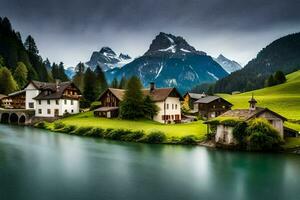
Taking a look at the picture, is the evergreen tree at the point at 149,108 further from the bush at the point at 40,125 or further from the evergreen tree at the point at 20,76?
the evergreen tree at the point at 20,76

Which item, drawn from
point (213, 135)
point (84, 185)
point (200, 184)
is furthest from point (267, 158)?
point (84, 185)

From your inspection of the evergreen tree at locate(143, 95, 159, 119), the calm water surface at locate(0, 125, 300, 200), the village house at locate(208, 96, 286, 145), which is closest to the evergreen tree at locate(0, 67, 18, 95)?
the evergreen tree at locate(143, 95, 159, 119)

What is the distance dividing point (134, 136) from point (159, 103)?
22294 mm

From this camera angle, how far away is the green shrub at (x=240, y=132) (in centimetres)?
4603

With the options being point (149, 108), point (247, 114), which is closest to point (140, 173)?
point (247, 114)

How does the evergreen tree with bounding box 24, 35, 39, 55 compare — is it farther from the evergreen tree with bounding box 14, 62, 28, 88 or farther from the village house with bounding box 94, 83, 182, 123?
the village house with bounding box 94, 83, 182, 123

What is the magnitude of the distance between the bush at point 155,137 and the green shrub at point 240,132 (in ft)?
37.8

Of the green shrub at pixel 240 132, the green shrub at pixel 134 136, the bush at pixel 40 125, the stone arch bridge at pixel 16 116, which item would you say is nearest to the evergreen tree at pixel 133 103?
the green shrub at pixel 134 136

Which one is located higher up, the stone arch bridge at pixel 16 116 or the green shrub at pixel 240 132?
the stone arch bridge at pixel 16 116

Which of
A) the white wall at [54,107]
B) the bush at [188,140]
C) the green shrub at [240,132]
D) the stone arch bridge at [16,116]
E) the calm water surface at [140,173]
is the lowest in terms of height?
the calm water surface at [140,173]

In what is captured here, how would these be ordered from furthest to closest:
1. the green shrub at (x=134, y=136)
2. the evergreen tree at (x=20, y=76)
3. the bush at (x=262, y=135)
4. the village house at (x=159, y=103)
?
the evergreen tree at (x=20, y=76) < the village house at (x=159, y=103) < the green shrub at (x=134, y=136) < the bush at (x=262, y=135)

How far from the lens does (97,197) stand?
24.4 meters

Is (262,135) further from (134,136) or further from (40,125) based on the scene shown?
(40,125)

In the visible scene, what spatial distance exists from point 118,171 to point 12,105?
7810 cm
